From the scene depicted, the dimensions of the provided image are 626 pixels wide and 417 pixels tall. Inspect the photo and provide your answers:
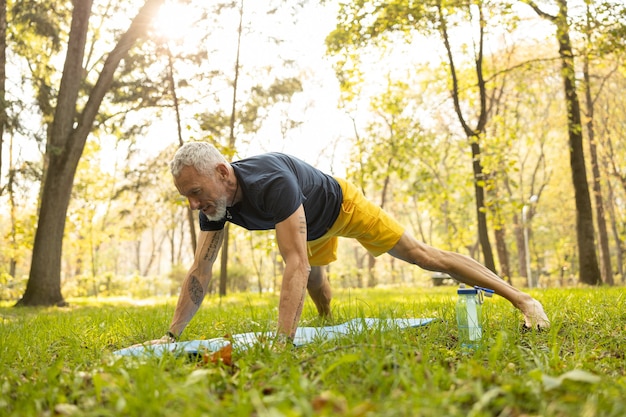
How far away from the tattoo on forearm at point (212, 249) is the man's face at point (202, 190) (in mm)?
400

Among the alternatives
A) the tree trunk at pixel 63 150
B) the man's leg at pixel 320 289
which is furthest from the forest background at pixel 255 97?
the man's leg at pixel 320 289

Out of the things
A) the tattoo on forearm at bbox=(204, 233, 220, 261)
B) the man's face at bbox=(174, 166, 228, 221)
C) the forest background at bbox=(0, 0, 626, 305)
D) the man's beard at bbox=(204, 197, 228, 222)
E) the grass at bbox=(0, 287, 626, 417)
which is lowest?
the grass at bbox=(0, 287, 626, 417)

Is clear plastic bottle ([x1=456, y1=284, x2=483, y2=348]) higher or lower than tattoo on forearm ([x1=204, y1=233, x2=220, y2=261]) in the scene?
lower

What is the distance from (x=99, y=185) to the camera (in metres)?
26.0

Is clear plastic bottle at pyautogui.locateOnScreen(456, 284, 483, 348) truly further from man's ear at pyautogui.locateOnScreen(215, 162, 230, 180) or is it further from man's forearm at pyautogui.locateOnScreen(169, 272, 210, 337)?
man's forearm at pyautogui.locateOnScreen(169, 272, 210, 337)

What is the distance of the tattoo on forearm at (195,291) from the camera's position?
12.5ft

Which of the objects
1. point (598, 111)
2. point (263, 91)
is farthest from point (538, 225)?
point (263, 91)

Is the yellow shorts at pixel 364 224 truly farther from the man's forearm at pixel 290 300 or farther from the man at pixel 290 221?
the man's forearm at pixel 290 300

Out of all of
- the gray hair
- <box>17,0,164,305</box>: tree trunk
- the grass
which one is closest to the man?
the gray hair

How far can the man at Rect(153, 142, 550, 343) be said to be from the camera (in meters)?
3.27

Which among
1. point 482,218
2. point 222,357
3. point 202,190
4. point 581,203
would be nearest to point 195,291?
point 202,190

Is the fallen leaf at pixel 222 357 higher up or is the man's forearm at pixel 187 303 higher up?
the man's forearm at pixel 187 303

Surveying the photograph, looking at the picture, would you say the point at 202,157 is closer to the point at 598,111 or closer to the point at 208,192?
the point at 208,192

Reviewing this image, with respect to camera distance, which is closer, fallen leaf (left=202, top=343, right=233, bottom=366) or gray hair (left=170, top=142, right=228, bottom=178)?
fallen leaf (left=202, top=343, right=233, bottom=366)
